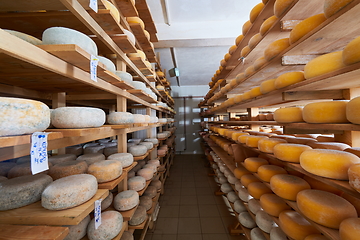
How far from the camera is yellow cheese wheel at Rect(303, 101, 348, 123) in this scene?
3.04ft

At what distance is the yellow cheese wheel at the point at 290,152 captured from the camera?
120 centimetres

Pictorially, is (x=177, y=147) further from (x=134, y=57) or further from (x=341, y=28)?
(x=341, y=28)

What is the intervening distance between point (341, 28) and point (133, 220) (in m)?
2.31

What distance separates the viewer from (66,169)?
116 centimetres

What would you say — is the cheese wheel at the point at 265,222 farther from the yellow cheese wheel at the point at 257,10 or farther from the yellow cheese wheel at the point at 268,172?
the yellow cheese wheel at the point at 257,10

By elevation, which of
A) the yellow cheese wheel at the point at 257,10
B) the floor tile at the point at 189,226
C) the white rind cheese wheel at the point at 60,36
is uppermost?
the yellow cheese wheel at the point at 257,10

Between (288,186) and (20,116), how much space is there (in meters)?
1.65

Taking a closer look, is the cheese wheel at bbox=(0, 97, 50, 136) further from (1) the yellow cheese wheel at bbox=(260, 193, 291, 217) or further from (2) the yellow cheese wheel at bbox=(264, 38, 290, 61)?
(1) the yellow cheese wheel at bbox=(260, 193, 291, 217)

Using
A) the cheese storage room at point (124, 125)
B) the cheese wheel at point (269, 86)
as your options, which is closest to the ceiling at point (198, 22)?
the cheese storage room at point (124, 125)

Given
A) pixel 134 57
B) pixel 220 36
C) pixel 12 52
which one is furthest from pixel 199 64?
pixel 12 52

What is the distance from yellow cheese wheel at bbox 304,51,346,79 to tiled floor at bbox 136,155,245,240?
2.23 m

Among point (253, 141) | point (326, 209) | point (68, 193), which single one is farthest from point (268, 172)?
point (68, 193)

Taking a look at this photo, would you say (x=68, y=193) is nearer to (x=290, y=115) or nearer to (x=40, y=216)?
(x=40, y=216)

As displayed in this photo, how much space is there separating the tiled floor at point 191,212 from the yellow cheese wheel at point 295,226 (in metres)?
1.20
